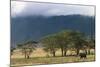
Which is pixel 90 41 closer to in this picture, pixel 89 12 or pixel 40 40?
pixel 89 12

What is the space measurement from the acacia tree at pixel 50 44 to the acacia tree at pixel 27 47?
13cm

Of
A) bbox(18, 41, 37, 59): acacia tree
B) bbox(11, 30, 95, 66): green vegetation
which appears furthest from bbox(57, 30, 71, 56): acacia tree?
bbox(18, 41, 37, 59): acacia tree

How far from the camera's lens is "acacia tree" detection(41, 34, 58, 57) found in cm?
274

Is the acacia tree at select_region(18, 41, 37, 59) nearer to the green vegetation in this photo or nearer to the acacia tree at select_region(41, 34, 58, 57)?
the green vegetation

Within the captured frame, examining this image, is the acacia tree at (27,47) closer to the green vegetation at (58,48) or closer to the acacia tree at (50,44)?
the green vegetation at (58,48)

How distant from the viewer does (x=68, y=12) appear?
285 cm

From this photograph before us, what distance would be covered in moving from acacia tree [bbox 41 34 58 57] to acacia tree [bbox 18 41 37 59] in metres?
0.13

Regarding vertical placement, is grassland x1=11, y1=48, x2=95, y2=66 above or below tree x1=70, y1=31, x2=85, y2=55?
below

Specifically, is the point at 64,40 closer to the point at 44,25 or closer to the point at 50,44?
the point at 50,44

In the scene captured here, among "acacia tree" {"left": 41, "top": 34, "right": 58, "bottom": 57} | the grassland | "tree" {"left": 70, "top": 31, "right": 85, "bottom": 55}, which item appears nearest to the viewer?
the grassland

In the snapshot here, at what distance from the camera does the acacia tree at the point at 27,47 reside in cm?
265

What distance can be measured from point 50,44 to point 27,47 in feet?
0.96

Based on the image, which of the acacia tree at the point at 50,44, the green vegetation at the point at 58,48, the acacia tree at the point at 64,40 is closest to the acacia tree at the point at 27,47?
the green vegetation at the point at 58,48

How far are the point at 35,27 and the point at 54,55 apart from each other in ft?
1.38
